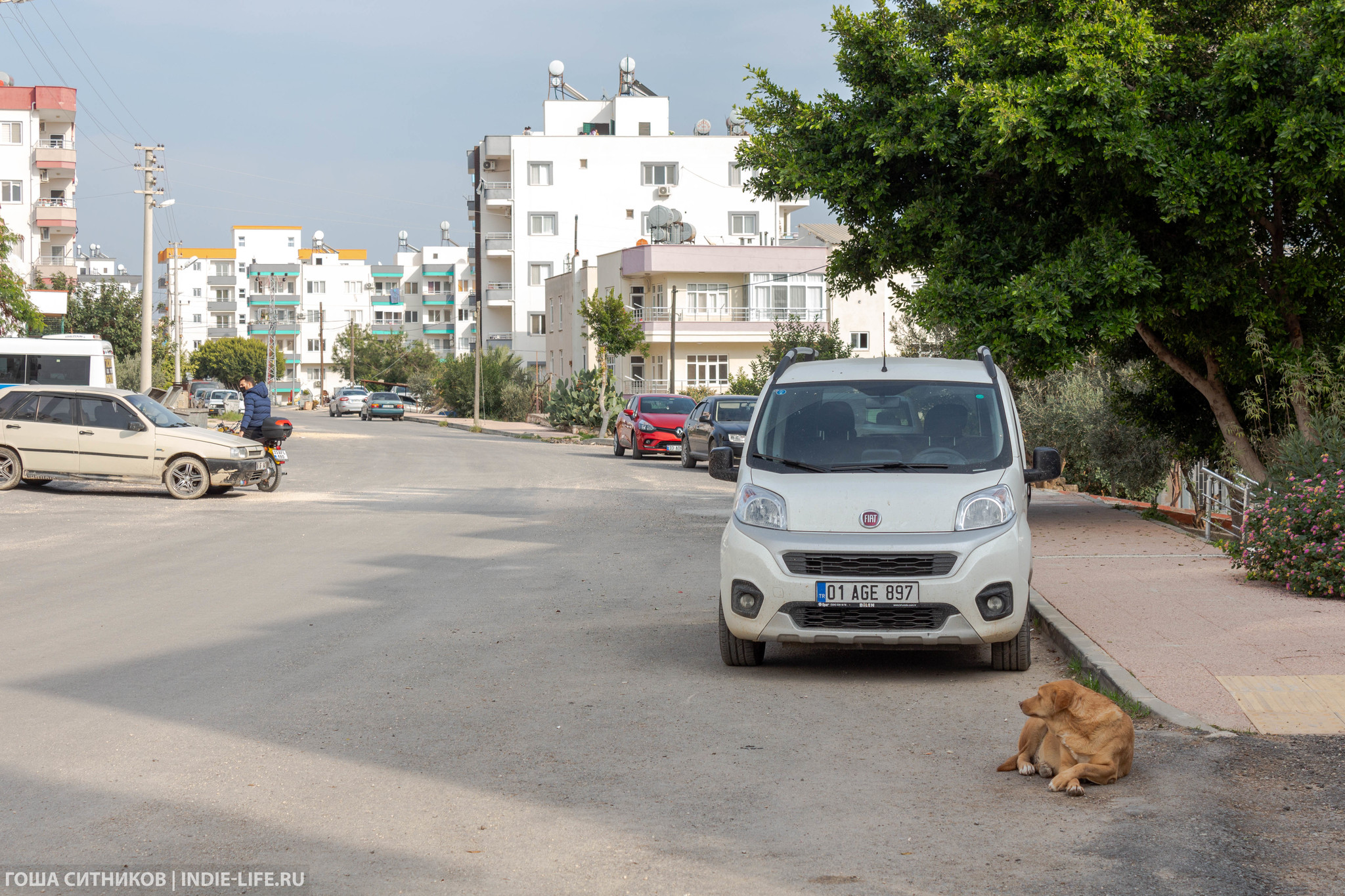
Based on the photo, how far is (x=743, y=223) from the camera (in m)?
84.6

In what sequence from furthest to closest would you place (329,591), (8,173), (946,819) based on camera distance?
1. (8,173)
2. (329,591)
3. (946,819)

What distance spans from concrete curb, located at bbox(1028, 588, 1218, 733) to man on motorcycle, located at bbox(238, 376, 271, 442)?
50.6 ft

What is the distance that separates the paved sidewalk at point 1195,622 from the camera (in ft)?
22.0

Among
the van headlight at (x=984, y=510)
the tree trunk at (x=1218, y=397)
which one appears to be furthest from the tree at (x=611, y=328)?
the van headlight at (x=984, y=510)

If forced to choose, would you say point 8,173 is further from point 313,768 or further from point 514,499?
point 313,768

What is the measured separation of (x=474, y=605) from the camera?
1035 cm

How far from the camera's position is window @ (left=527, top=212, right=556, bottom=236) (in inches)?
3349

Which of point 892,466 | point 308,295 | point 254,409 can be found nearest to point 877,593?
point 892,466

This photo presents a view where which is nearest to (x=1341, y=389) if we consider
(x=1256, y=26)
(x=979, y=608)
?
(x=1256, y=26)

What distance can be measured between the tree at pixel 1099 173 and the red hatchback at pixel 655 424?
15.1m

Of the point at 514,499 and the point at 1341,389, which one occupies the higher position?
the point at 1341,389

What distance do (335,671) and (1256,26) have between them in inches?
516

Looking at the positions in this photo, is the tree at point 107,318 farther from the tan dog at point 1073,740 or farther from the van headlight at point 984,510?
the tan dog at point 1073,740

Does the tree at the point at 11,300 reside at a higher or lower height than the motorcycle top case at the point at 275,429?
higher
